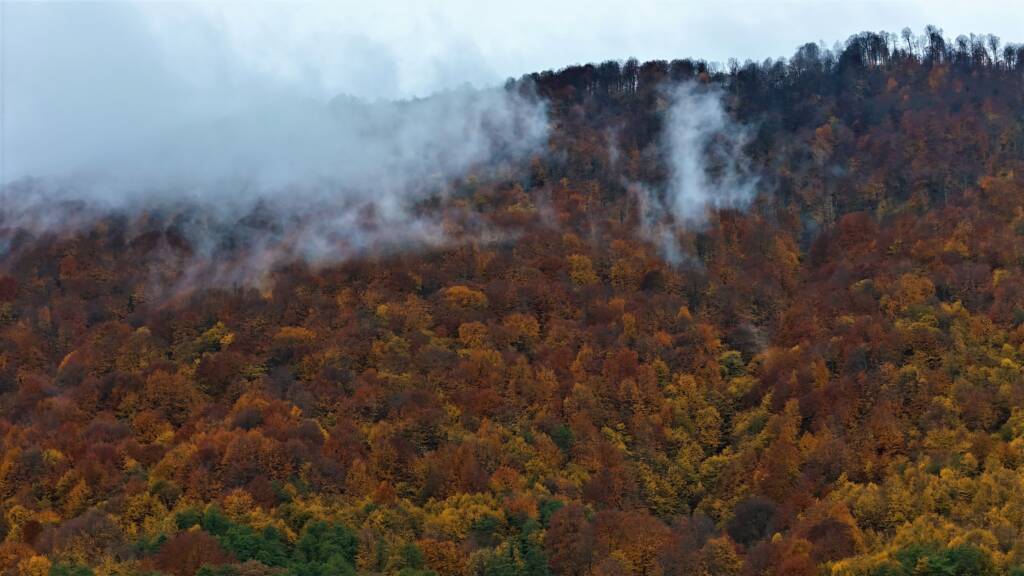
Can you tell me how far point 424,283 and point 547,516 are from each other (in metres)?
58.5

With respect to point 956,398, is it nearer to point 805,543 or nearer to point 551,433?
point 805,543

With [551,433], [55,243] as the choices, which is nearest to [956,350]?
[551,433]

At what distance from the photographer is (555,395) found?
465 feet

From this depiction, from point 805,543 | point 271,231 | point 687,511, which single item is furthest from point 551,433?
point 271,231

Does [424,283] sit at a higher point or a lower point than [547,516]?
higher

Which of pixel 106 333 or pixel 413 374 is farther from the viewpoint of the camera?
pixel 106 333

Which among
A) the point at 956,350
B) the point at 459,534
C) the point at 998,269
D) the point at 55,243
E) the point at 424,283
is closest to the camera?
the point at 459,534

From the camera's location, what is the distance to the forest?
111 meters

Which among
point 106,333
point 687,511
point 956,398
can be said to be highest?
point 106,333

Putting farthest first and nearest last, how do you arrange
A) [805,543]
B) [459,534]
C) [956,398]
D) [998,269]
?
[998,269]
[956,398]
[459,534]
[805,543]

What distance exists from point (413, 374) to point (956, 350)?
55.9m

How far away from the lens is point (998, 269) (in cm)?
15338

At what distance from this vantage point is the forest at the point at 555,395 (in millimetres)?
111438

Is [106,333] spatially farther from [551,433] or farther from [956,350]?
[956,350]
